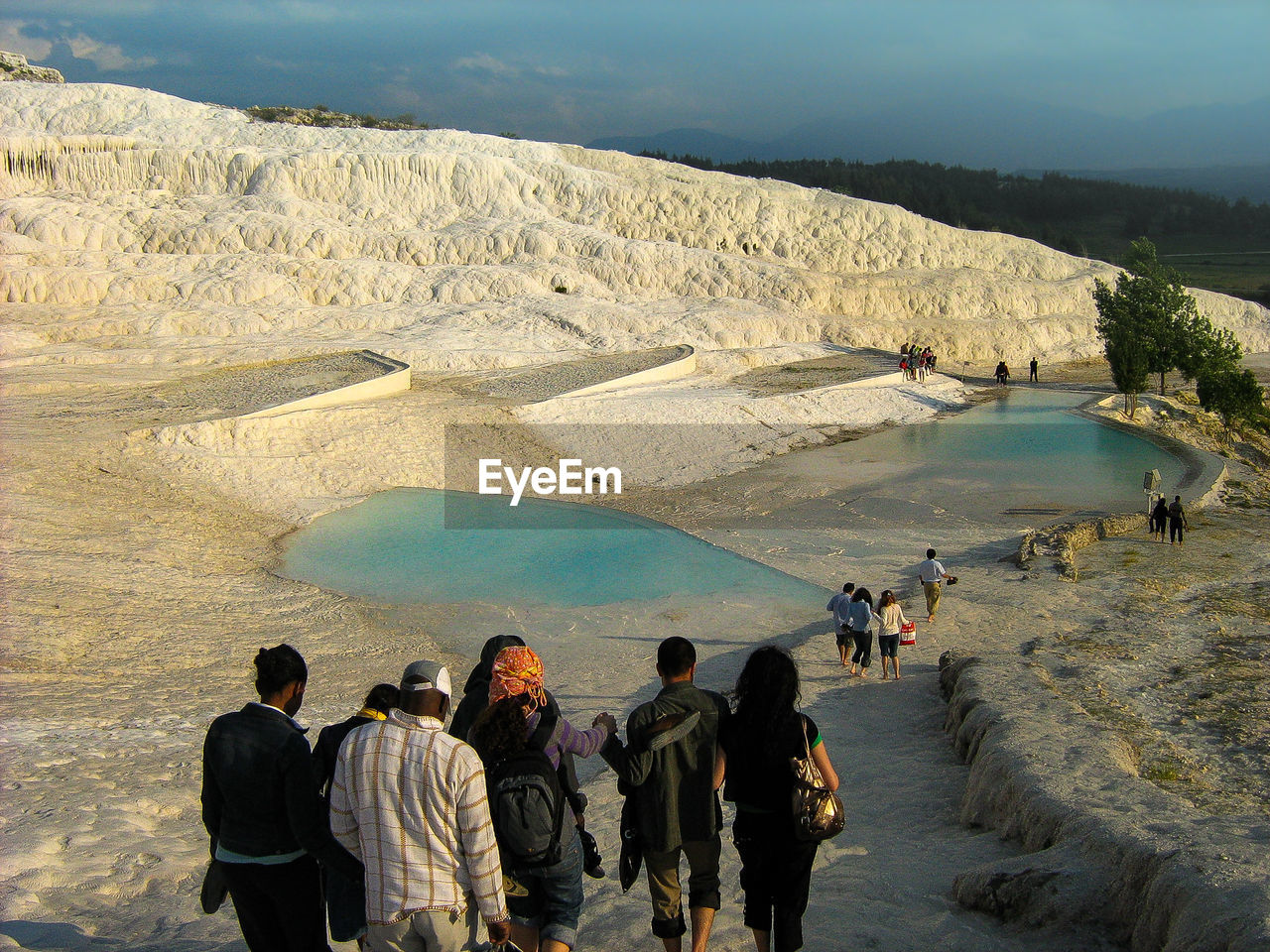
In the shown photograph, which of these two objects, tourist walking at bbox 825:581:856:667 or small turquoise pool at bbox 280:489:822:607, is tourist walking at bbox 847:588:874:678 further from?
small turquoise pool at bbox 280:489:822:607

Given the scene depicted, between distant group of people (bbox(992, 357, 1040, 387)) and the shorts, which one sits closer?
the shorts

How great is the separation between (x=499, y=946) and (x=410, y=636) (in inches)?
407

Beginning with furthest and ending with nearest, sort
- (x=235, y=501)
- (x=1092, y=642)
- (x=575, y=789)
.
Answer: (x=235, y=501) → (x=1092, y=642) → (x=575, y=789)

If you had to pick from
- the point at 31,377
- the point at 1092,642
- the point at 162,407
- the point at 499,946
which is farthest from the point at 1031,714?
the point at 31,377

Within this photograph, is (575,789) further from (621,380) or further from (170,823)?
(621,380)

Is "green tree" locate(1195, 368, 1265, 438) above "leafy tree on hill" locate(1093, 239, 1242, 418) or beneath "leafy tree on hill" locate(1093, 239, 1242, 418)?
beneath

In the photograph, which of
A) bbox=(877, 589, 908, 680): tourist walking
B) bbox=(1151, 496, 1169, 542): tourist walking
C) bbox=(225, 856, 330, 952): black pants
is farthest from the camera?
bbox=(1151, 496, 1169, 542): tourist walking

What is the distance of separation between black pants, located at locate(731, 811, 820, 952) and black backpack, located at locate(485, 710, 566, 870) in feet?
2.81

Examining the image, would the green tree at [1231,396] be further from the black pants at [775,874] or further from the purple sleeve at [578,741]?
the purple sleeve at [578,741]

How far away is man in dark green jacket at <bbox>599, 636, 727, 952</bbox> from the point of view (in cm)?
420

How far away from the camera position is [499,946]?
3816mm

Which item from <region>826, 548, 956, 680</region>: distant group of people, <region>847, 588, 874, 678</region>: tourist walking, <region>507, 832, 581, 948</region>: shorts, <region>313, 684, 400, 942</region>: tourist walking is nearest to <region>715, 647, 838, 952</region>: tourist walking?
<region>507, 832, 581, 948</region>: shorts

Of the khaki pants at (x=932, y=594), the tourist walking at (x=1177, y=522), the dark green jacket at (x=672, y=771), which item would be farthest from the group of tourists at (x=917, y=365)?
the dark green jacket at (x=672, y=771)

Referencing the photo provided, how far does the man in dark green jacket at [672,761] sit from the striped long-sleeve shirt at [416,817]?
72 cm
